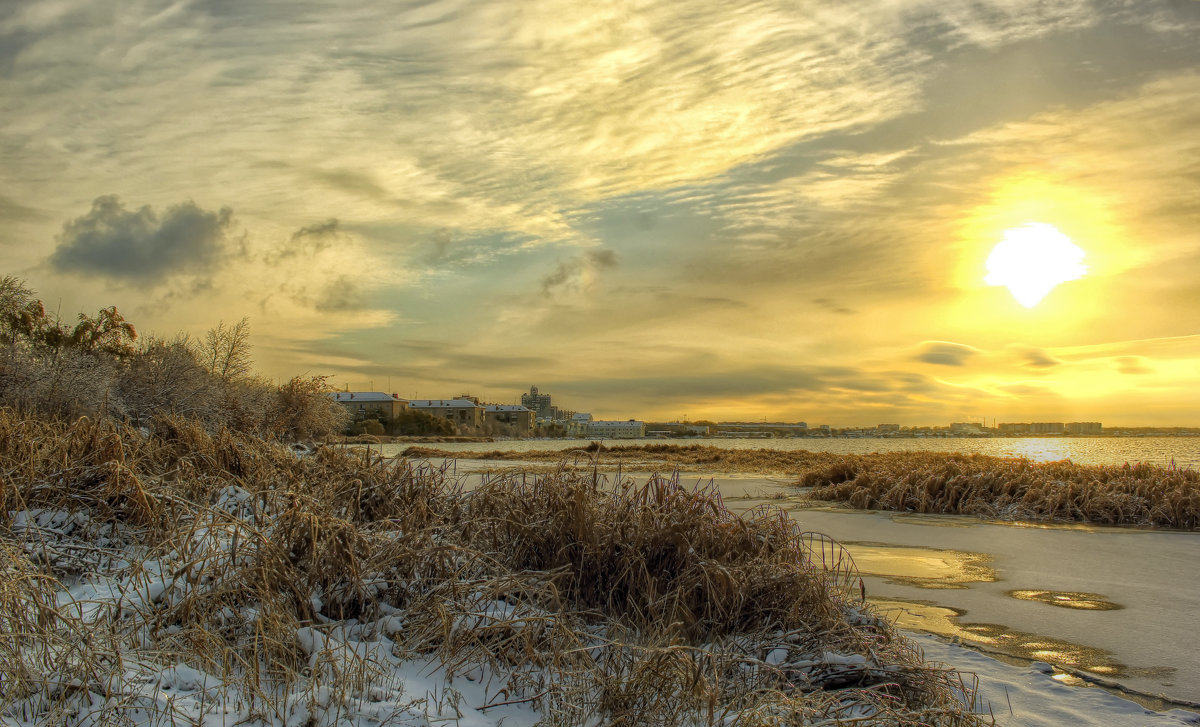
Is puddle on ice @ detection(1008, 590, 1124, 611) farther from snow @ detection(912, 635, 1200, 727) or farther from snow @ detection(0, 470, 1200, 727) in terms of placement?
snow @ detection(912, 635, 1200, 727)

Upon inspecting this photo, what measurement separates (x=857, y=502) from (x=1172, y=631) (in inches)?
338

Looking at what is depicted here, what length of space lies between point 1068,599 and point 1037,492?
23.7ft

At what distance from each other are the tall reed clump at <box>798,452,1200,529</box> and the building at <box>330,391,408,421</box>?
76.0 metres

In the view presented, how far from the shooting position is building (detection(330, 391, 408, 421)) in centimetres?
9018

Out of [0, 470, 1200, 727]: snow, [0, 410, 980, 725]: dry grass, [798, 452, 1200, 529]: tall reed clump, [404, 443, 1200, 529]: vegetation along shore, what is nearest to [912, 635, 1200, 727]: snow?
[0, 470, 1200, 727]: snow

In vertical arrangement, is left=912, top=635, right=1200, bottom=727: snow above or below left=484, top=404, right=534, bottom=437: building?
above

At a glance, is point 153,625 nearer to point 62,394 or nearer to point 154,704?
point 154,704

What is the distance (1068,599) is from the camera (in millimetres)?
6395

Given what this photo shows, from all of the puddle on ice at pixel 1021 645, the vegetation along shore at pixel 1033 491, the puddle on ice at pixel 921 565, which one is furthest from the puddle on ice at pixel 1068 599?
the vegetation along shore at pixel 1033 491

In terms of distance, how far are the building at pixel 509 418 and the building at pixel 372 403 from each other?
42.5ft

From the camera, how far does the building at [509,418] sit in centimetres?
10491

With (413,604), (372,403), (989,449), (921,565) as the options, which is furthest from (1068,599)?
(372,403)

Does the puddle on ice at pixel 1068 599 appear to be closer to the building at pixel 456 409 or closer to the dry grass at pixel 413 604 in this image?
the dry grass at pixel 413 604

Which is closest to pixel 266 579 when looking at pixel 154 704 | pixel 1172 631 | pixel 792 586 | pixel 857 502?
pixel 154 704
